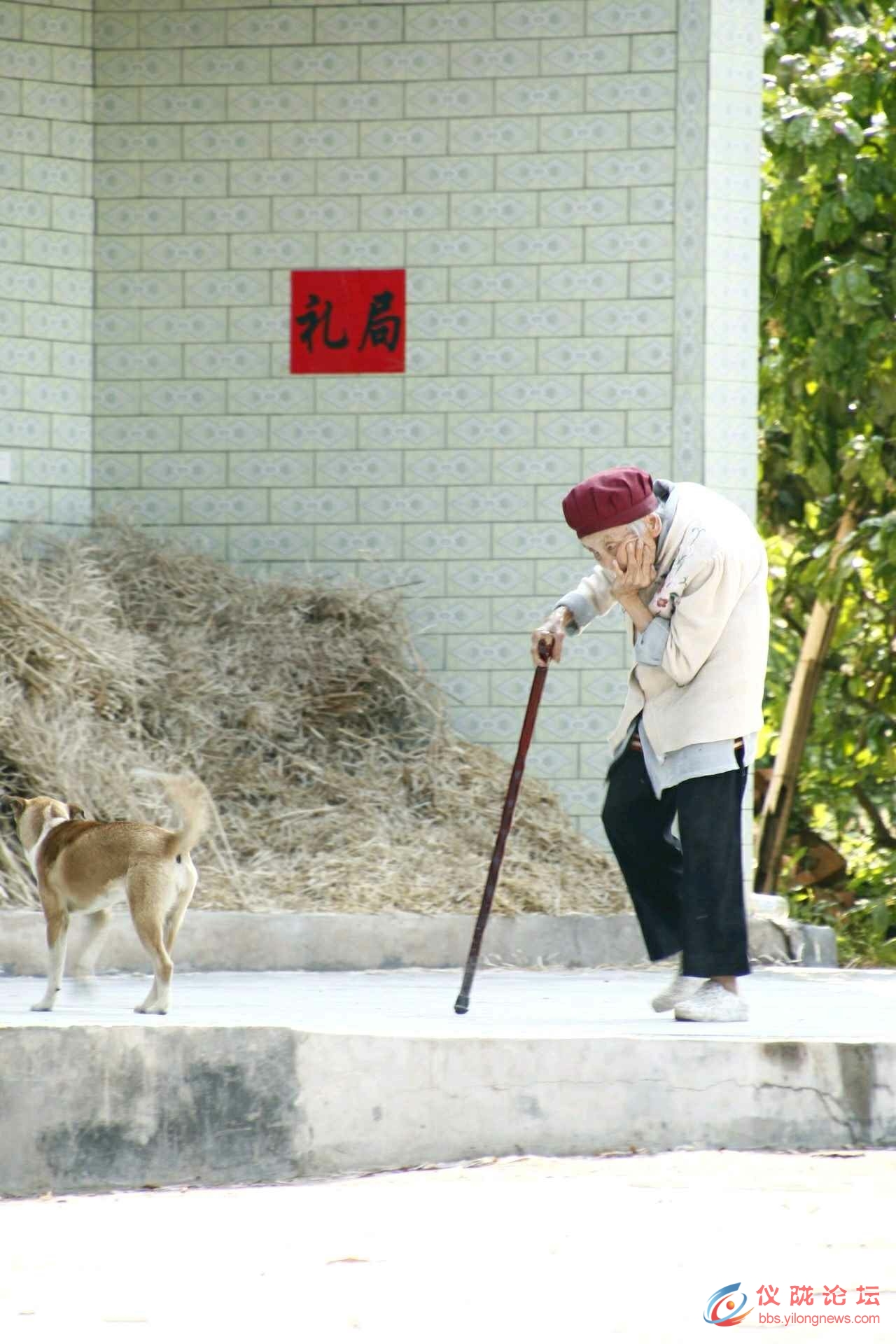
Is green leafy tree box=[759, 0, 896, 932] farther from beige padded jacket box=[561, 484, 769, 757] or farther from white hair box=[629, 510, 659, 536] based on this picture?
white hair box=[629, 510, 659, 536]

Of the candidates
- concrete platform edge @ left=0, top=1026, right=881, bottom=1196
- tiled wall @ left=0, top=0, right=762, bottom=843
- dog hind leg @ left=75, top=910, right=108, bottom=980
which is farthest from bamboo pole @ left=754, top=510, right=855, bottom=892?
concrete platform edge @ left=0, top=1026, right=881, bottom=1196

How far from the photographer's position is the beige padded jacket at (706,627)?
5750 millimetres

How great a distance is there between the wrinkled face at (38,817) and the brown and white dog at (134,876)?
10cm

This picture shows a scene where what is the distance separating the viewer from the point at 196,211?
386 inches

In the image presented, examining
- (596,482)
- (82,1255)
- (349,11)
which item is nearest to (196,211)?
(349,11)

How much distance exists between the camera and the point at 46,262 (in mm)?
9859

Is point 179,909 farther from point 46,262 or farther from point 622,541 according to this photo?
point 46,262

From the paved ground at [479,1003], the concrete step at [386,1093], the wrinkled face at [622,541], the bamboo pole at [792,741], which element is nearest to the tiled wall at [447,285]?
the paved ground at [479,1003]

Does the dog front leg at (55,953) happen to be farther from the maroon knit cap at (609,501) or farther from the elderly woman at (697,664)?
the maroon knit cap at (609,501)

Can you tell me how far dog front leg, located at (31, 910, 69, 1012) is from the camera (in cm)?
605

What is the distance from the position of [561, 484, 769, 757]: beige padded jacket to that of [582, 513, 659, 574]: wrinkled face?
5 centimetres

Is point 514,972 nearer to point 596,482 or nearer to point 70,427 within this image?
point 596,482

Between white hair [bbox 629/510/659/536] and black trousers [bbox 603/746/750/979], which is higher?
white hair [bbox 629/510/659/536]

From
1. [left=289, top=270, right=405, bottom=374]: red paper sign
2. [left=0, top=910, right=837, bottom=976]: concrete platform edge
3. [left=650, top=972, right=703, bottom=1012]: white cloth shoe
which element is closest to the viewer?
[left=650, top=972, right=703, bottom=1012]: white cloth shoe
